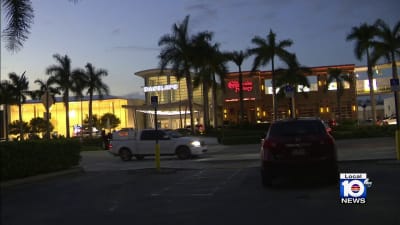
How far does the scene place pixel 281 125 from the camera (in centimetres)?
1295

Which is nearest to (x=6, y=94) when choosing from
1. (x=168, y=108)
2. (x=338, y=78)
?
(x=168, y=108)

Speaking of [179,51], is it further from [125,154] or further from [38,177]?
[38,177]

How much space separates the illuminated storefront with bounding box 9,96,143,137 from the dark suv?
302 ft

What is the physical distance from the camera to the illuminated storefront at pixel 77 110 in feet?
351

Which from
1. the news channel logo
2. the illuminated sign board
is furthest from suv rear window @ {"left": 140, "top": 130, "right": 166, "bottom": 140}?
the illuminated sign board

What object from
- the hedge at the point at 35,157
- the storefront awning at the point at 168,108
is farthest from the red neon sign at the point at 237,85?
the hedge at the point at 35,157

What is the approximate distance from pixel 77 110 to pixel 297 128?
102 metres

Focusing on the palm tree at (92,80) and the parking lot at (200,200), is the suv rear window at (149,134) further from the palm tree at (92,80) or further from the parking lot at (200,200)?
the palm tree at (92,80)

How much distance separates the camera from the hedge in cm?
1588

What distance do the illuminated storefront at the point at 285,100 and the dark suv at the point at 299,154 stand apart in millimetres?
64512

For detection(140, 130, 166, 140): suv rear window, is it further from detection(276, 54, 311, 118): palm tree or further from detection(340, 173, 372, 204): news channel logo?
detection(276, 54, 311, 118): palm tree

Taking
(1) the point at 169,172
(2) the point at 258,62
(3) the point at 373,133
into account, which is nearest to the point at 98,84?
(2) the point at 258,62

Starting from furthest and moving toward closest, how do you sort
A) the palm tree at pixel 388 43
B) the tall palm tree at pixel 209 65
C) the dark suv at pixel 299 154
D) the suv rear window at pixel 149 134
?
the tall palm tree at pixel 209 65 → the palm tree at pixel 388 43 → the suv rear window at pixel 149 134 → the dark suv at pixel 299 154

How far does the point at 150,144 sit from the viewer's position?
27062 millimetres
